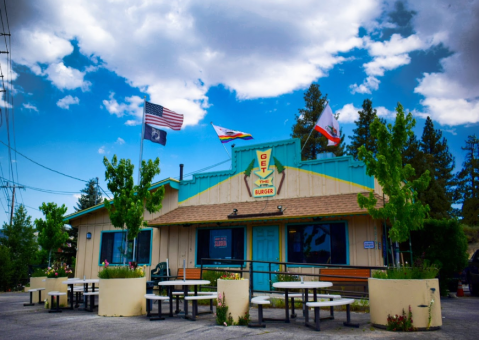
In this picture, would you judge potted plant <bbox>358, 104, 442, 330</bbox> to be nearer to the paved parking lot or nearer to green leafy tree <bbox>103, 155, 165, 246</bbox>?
the paved parking lot

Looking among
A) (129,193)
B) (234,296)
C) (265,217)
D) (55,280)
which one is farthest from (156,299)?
(265,217)

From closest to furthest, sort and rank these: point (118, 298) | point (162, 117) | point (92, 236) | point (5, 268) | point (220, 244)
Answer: point (118, 298) < point (220, 244) < point (162, 117) < point (92, 236) < point (5, 268)

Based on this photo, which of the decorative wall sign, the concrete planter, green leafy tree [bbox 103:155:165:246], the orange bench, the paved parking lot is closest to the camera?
the paved parking lot

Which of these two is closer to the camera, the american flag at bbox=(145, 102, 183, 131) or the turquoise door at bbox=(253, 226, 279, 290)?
the turquoise door at bbox=(253, 226, 279, 290)

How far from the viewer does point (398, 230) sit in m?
7.98

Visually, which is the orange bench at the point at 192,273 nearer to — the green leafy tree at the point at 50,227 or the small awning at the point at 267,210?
the small awning at the point at 267,210

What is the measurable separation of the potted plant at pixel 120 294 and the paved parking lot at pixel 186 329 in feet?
1.07

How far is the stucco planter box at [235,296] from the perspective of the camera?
26.3ft

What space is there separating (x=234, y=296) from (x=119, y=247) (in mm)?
9501

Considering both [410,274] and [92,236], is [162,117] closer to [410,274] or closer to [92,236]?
[92,236]

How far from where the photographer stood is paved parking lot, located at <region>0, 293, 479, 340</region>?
266 inches

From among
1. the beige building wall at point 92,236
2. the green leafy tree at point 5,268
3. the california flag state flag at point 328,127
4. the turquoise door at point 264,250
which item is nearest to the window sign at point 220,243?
the turquoise door at point 264,250

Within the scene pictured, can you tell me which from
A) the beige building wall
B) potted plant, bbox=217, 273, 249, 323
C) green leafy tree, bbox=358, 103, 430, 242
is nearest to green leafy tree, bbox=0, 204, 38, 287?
the beige building wall

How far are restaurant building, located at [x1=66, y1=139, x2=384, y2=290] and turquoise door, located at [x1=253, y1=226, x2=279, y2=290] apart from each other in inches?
1.3
